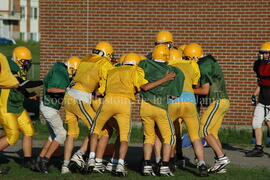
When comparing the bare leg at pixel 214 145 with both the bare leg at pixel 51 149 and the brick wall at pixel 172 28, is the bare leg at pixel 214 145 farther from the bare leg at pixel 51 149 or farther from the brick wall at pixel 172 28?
the brick wall at pixel 172 28

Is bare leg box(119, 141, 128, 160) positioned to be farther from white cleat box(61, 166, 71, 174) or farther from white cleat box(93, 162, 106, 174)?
white cleat box(61, 166, 71, 174)

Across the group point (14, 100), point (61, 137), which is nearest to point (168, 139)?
point (61, 137)

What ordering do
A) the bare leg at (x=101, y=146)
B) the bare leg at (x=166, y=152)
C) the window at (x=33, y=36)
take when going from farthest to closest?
the window at (x=33, y=36), the bare leg at (x=101, y=146), the bare leg at (x=166, y=152)

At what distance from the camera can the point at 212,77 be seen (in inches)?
414

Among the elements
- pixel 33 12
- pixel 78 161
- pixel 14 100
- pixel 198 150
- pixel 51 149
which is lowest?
pixel 78 161

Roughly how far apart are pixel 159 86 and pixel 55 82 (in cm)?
174

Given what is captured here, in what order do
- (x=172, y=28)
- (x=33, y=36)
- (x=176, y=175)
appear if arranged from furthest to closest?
1. (x=33, y=36)
2. (x=172, y=28)
3. (x=176, y=175)

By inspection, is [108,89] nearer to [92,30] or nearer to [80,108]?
[80,108]

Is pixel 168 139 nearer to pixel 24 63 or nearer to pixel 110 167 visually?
pixel 110 167

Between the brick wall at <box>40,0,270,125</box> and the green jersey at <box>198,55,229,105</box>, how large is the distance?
5.54 meters

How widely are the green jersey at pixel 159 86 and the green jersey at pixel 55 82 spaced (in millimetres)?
1348

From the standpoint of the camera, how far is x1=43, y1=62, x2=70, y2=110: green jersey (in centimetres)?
1055

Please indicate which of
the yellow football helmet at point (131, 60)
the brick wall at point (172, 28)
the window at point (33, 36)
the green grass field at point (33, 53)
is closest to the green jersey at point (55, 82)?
the yellow football helmet at point (131, 60)

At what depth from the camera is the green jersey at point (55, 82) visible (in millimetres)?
10547
